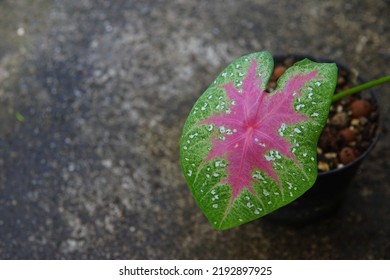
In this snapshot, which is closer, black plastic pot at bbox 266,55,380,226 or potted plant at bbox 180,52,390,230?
potted plant at bbox 180,52,390,230

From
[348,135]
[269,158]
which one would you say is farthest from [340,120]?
[269,158]

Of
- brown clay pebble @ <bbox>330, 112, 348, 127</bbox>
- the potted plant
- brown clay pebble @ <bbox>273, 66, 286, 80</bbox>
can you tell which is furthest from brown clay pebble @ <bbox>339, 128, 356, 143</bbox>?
the potted plant

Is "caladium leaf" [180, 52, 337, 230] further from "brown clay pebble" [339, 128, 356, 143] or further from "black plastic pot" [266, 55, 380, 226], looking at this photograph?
"brown clay pebble" [339, 128, 356, 143]

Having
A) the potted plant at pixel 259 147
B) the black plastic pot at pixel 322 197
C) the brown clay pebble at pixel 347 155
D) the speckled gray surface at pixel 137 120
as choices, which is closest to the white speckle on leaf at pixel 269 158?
the potted plant at pixel 259 147

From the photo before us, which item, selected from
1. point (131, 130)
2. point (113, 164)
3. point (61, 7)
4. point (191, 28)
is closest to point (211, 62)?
point (191, 28)

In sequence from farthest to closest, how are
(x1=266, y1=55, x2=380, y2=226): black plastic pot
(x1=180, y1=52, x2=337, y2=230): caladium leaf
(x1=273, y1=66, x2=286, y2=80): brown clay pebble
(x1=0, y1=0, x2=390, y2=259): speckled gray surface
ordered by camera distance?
(x1=0, y1=0, x2=390, y2=259): speckled gray surface < (x1=273, y1=66, x2=286, y2=80): brown clay pebble < (x1=266, y1=55, x2=380, y2=226): black plastic pot < (x1=180, y1=52, x2=337, y2=230): caladium leaf

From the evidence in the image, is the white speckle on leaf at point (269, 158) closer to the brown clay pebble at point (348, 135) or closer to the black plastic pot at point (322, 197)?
the black plastic pot at point (322, 197)

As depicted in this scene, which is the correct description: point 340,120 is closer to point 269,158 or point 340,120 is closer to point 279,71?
point 279,71
